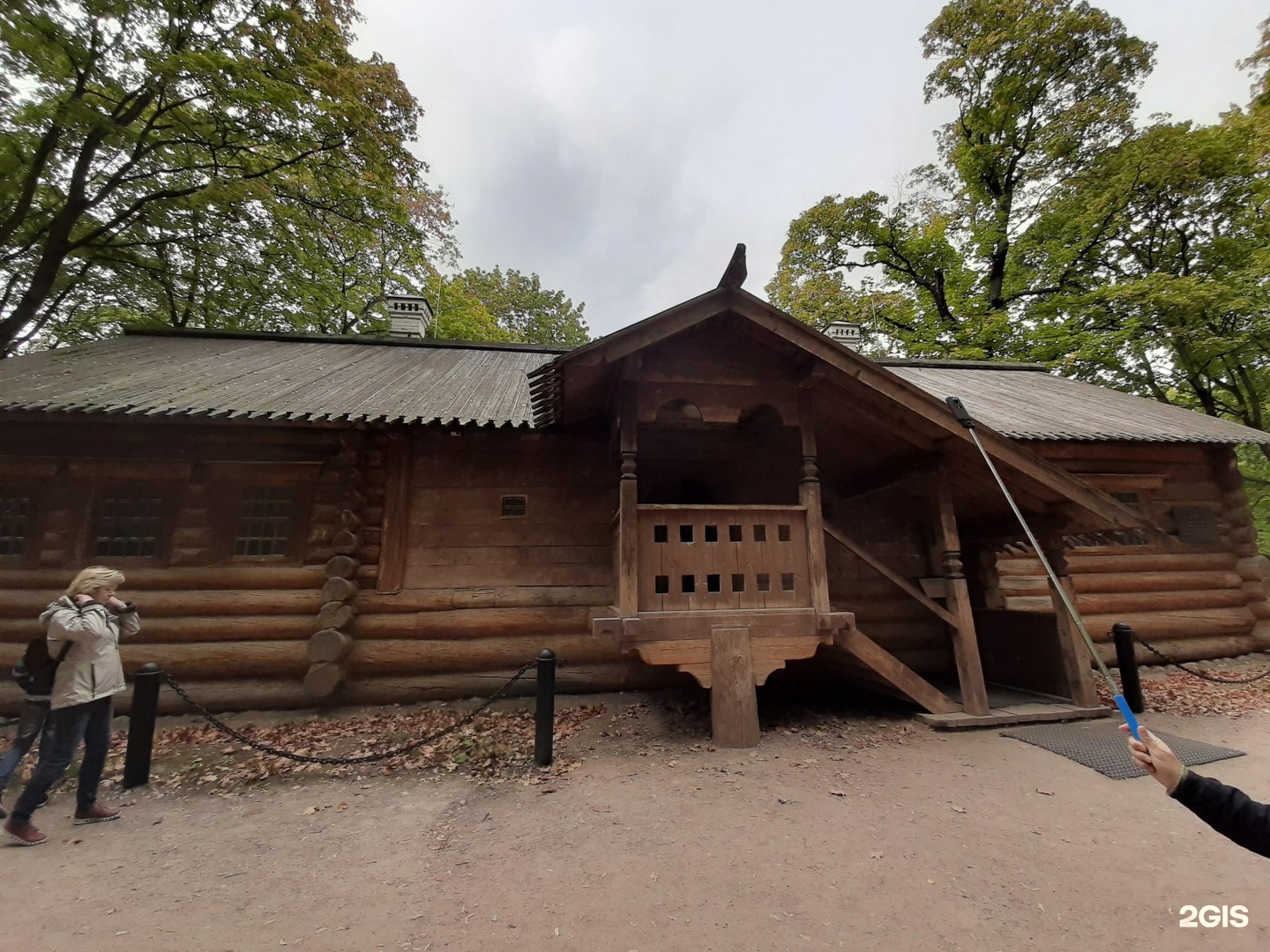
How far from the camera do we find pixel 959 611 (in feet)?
19.1

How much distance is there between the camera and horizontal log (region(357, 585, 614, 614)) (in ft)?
22.5

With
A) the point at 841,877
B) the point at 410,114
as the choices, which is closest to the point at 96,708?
the point at 841,877

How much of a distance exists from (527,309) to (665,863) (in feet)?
106

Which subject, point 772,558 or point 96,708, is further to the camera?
point 772,558

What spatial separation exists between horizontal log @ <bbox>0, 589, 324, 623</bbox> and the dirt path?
98.8 inches

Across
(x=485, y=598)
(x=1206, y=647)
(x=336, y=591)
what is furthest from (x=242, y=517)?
(x=1206, y=647)

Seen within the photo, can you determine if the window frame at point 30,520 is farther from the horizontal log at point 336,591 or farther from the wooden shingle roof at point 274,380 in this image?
the horizontal log at point 336,591

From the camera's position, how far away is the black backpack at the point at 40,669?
3881mm

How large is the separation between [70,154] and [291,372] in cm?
924

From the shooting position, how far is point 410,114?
1399cm

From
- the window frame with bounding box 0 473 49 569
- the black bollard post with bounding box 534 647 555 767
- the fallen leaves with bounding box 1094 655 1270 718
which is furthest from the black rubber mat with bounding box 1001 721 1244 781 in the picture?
the window frame with bounding box 0 473 49 569

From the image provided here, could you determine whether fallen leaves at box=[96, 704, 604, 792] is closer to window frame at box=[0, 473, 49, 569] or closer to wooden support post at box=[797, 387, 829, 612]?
window frame at box=[0, 473, 49, 569]

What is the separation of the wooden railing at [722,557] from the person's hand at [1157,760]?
→ 140 inches

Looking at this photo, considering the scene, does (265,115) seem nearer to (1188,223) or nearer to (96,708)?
(96,708)
